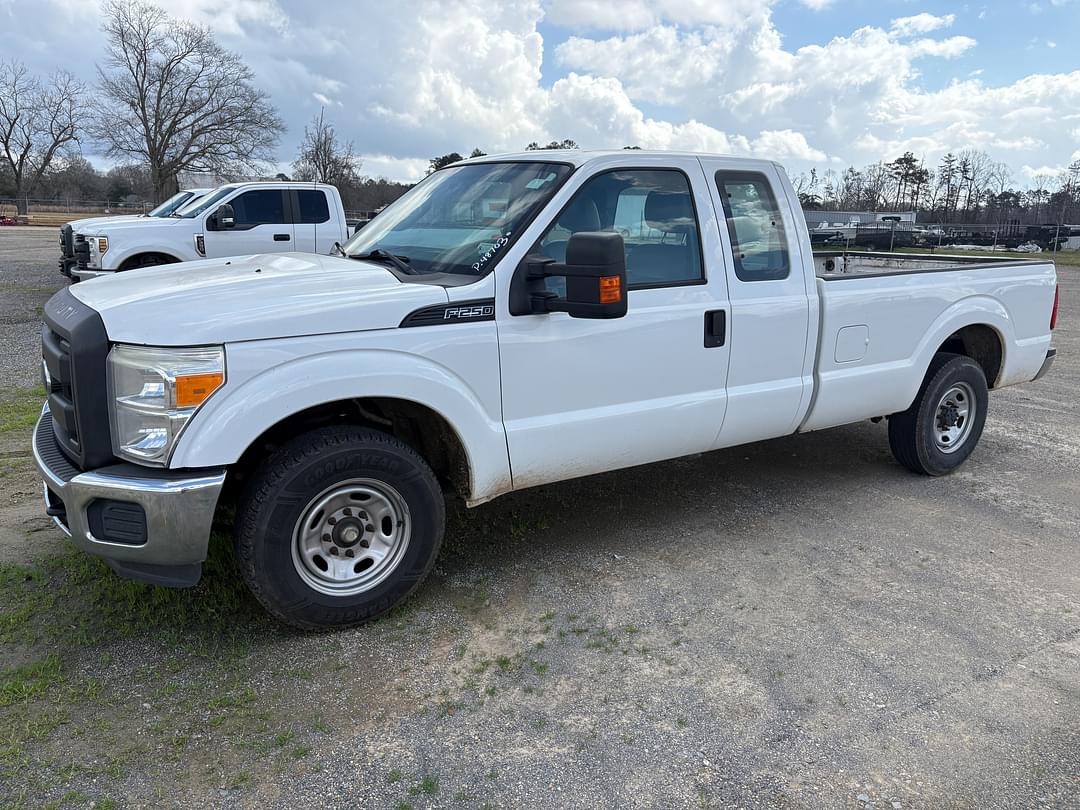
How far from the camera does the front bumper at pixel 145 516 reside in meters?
3.07

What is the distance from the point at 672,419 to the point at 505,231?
127cm

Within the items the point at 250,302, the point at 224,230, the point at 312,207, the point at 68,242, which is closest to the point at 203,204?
the point at 224,230

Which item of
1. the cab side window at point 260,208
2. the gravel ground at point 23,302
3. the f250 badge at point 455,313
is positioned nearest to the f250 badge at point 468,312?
the f250 badge at point 455,313

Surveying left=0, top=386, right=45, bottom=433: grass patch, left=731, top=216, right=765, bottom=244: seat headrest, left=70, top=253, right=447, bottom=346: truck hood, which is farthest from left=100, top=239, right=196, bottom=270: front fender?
left=731, top=216, right=765, bottom=244: seat headrest

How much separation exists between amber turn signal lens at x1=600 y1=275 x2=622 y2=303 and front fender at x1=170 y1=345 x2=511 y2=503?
719 mm

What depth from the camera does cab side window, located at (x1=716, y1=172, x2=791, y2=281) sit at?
4480 millimetres

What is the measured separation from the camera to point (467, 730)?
2998 mm

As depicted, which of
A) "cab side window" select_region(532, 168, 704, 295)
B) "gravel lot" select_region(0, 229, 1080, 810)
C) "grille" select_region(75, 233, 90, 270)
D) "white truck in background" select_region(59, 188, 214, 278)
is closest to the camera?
"gravel lot" select_region(0, 229, 1080, 810)

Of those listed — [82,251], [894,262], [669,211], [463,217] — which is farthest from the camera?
[82,251]

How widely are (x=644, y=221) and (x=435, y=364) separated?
1393 millimetres

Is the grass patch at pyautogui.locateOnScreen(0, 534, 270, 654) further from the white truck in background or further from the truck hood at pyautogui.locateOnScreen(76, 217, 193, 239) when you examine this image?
the white truck in background

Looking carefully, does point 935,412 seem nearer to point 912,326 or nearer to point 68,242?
point 912,326

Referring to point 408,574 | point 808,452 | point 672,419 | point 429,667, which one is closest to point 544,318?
point 672,419

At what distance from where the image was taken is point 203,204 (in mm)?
12930
